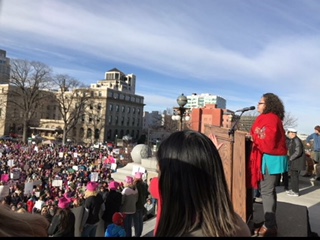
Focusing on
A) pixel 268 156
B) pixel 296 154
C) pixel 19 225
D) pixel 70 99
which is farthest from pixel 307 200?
pixel 70 99

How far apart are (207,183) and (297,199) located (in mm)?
7168

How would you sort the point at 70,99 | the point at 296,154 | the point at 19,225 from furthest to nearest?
the point at 70,99, the point at 296,154, the point at 19,225

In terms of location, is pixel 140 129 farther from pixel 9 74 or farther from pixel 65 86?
pixel 9 74

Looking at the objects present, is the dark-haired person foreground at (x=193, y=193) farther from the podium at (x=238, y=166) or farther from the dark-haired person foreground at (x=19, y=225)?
the podium at (x=238, y=166)

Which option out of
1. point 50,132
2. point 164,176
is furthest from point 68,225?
point 50,132

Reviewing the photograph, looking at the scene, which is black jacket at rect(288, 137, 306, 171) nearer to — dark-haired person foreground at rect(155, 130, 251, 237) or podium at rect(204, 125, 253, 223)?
podium at rect(204, 125, 253, 223)

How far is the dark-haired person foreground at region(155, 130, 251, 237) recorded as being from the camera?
1.53 meters

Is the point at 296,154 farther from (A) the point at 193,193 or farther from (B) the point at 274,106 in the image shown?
(A) the point at 193,193

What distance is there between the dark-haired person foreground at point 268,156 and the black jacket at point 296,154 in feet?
14.3

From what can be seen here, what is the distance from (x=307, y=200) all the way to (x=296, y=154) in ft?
3.86

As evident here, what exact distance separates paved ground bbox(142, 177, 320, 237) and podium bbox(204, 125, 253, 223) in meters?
2.10

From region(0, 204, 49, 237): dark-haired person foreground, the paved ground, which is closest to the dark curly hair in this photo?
the paved ground

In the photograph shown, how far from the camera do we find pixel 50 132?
309ft

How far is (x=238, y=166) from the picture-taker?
13.5ft
